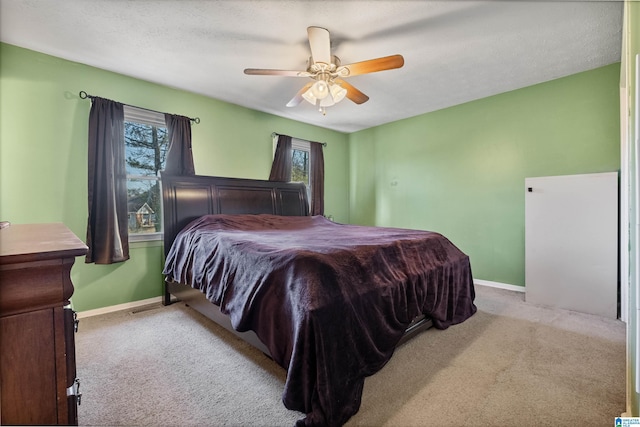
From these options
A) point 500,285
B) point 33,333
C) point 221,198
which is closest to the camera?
point 33,333

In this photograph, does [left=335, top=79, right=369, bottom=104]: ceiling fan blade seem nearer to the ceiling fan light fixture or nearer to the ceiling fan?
the ceiling fan

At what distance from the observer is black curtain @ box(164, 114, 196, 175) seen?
11.1 feet

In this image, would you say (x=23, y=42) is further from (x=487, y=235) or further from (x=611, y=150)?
(x=611, y=150)

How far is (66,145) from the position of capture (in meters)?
2.79

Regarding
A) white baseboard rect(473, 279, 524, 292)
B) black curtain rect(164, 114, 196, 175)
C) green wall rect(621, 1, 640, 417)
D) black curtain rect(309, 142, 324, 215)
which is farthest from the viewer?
black curtain rect(309, 142, 324, 215)

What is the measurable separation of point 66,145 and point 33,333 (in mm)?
2923

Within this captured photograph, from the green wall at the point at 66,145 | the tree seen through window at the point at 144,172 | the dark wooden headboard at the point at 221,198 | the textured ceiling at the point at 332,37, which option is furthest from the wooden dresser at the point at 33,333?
the tree seen through window at the point at 144,172

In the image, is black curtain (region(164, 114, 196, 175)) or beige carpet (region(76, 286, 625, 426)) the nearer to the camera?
beige carpet (region(76, 286, 625, 426))

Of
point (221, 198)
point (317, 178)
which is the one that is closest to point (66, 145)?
point (221, 198)

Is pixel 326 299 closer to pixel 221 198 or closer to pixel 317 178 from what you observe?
pixel 221 198

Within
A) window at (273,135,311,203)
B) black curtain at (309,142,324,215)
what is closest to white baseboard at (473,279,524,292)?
black curtain at (309,142,324,215)

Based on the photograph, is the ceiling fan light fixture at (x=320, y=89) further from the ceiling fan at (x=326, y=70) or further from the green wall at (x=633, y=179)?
the green wall at (x=633, y=179)

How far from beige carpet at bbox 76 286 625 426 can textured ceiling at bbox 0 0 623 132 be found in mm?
2636

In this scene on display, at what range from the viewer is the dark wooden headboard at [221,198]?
10.4ft
